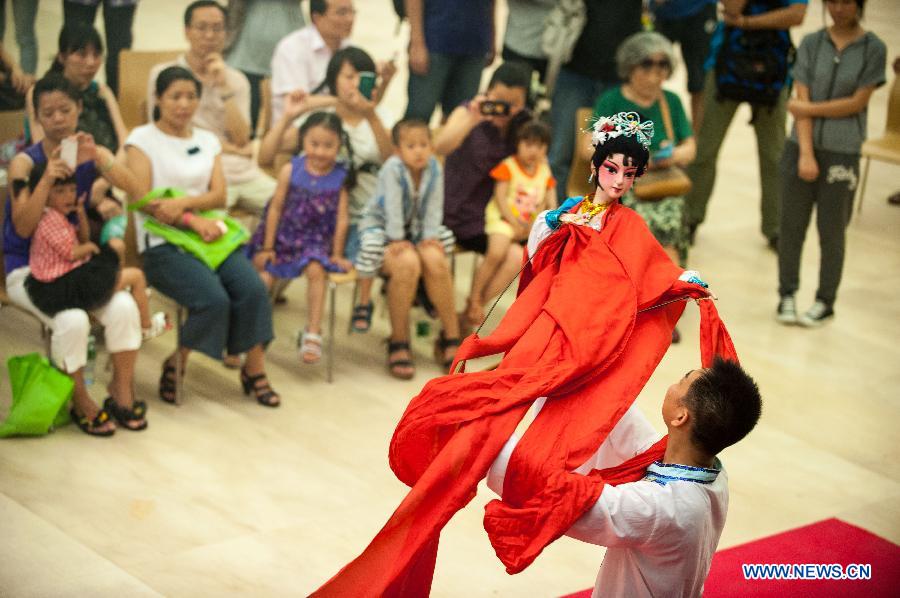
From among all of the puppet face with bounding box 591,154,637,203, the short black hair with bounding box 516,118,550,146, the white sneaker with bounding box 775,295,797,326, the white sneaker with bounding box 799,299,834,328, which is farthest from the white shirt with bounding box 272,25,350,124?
the puppet face with bounding box 591,154,637,203

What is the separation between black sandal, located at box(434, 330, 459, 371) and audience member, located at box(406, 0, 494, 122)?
122 centimetres

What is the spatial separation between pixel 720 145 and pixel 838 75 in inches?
44.9

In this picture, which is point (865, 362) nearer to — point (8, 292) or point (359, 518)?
point (359, 518)

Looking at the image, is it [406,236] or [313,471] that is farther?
[406,236]

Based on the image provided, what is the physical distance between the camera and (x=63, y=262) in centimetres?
478

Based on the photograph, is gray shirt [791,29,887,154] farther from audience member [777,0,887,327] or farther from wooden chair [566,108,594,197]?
wooden chair [566,108,594,197]

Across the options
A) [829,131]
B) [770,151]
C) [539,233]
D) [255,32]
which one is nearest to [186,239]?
[255,32]

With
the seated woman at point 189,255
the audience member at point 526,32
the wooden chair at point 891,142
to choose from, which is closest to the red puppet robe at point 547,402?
the seated woman at point 189,255

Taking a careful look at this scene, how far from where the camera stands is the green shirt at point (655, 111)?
615cm

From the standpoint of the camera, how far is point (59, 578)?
154 inches

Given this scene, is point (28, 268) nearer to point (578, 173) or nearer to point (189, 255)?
point (189, 255)

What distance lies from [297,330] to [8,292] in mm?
1554

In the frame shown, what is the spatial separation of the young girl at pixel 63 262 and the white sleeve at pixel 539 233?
6.66 feet

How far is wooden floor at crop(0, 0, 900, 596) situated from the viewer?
163 inches
